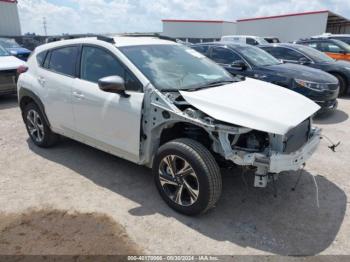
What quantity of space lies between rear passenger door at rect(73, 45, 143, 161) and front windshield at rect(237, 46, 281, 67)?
4519mm

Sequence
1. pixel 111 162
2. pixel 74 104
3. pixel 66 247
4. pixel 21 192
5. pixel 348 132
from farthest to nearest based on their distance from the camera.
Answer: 1. pixel 348 132
2. pixel 111 162
3. pixel 74 104
4. pixel 21 192
5. pixel 66 247

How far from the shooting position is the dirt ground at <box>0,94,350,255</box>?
2914 mm

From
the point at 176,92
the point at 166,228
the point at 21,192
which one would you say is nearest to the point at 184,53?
the point at 176,92

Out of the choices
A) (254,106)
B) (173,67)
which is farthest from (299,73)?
(254,106)

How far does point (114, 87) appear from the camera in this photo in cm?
338

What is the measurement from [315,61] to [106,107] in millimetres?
7185

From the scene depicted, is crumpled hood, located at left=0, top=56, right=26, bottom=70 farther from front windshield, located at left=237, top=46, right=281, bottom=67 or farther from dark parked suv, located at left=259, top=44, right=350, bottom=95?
dark parked suv, located at left=259, top=44, right=350, bottom=95

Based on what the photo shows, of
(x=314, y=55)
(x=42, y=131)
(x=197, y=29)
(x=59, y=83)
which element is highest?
(x=59, y=83)

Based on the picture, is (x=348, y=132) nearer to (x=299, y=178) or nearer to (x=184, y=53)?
(x=299, y=178)

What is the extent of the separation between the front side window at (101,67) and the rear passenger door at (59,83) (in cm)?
21

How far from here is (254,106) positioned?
3119 mm

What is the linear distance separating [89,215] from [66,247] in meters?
0.52

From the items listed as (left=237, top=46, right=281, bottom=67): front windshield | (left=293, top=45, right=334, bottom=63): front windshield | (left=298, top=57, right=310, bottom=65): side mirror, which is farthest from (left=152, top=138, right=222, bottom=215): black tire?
(left=293, top=45, right=334, bottom=63): front windshield

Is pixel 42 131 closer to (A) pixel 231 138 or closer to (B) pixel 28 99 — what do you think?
(B) pixel 28 99
